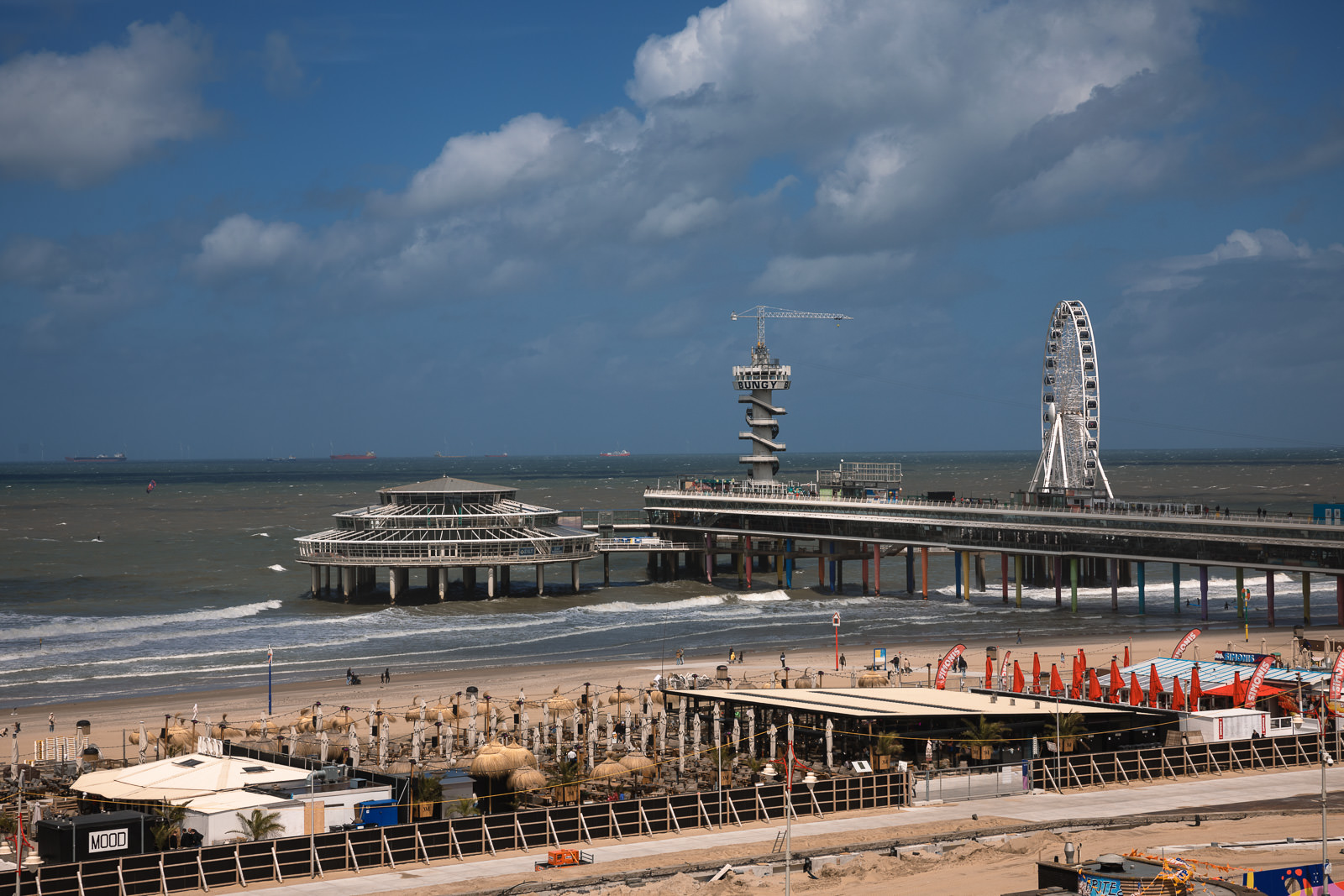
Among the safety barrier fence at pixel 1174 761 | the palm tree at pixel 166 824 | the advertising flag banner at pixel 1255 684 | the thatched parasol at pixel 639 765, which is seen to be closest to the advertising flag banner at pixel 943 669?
the safety barrier fence at pixel 1174 761

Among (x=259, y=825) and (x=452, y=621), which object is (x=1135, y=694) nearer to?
(x=259, y=825)

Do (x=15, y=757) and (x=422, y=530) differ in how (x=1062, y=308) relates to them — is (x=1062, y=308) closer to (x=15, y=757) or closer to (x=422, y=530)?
(x=422, y=530)

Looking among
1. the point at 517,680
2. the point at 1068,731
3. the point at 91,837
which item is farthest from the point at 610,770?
the point at 517,680

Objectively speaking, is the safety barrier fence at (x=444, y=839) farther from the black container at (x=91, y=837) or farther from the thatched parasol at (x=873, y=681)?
the thatched parasol at (x=873, y=681)

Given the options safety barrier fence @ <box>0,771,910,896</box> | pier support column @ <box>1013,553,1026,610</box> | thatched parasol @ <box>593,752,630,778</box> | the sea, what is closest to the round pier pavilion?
the sea

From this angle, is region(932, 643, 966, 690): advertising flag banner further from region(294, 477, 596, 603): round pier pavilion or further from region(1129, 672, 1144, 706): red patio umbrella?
region(294, 477, 596, 603): round pier pavilion
